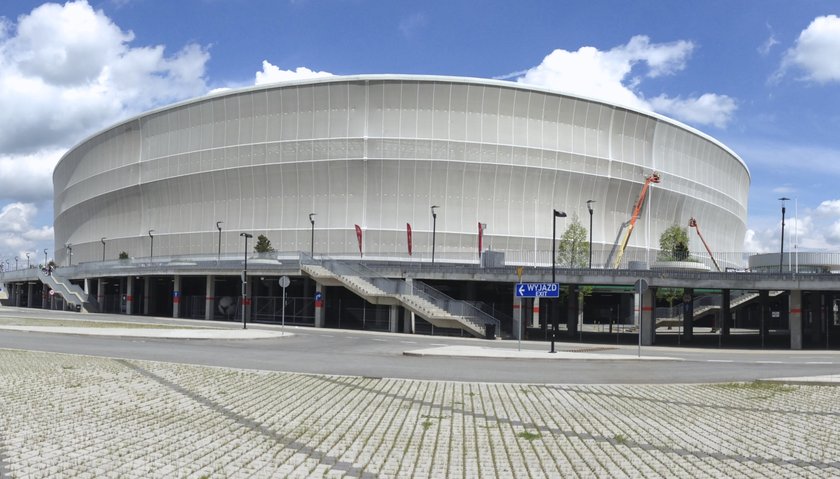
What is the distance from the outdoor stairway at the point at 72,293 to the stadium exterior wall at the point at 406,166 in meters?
10.7

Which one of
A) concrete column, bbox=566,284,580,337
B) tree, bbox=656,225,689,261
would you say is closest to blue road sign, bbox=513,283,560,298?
concrete column, bbox=566,284,580,337

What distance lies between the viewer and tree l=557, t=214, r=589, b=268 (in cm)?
6962

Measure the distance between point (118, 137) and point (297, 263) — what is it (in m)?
56.6

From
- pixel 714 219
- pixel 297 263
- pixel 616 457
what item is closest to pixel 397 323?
pixel 297 263

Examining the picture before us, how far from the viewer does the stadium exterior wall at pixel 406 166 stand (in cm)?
7394

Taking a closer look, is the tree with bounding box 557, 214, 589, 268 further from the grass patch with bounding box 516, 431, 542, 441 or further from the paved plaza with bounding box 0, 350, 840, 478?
the grass patch with bounding box 516, 431, 542, 441

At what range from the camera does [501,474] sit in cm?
870

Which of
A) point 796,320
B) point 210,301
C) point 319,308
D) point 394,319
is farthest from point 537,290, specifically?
point 210,301

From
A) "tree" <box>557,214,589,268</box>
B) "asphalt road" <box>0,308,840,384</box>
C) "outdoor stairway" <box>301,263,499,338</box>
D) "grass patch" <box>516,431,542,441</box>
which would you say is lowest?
"asphalt road" <box>0,308,840,384</box>

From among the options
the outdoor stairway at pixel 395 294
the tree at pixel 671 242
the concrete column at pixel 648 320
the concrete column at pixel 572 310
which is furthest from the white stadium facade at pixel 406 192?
the concrete column at pixel 648 320

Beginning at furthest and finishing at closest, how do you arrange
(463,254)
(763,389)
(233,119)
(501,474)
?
(233,119)
(463,254)
(763,389)
(501,474)

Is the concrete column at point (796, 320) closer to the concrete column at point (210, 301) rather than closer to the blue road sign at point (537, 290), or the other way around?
the blue road sign at point (537, 290)

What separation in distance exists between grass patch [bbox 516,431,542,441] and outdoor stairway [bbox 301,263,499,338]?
33373mm

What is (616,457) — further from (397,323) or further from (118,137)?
(118,137)
